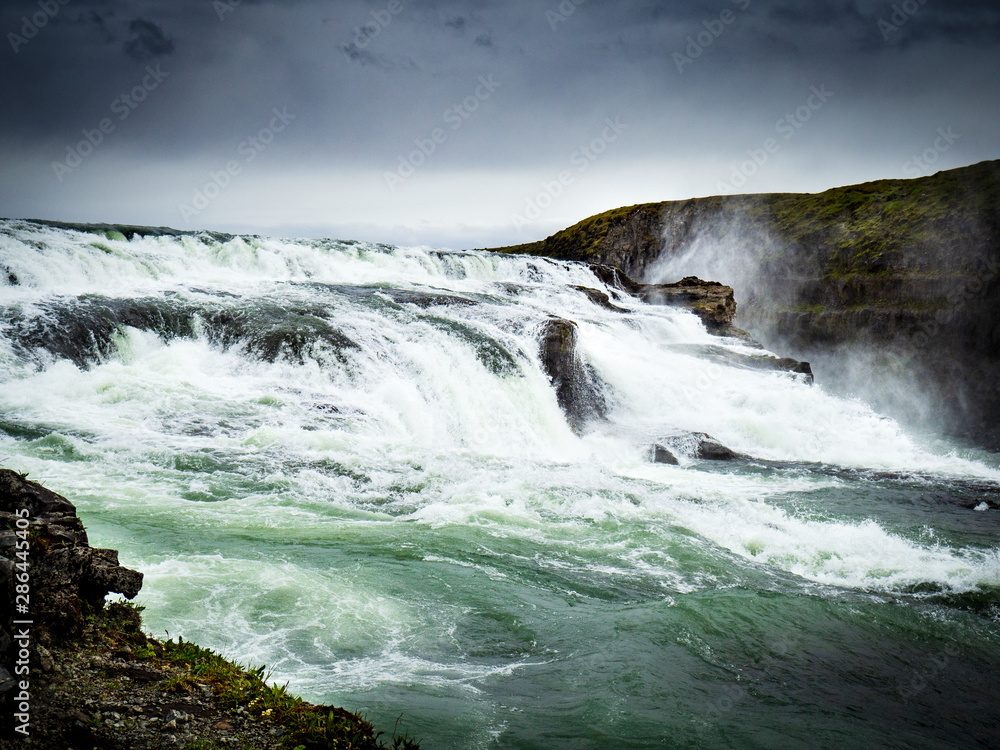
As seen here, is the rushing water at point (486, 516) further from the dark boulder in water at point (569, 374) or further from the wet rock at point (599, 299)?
the wet rock at point (599, 299)

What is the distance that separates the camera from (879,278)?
125ft

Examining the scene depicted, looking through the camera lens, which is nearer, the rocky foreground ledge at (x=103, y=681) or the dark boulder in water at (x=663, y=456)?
the rocky foreground ledge at (x=103, y=681)

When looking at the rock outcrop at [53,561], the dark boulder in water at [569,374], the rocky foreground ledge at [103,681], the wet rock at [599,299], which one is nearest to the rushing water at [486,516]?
the dark boulder in water at [569,374]

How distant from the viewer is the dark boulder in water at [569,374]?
61.6 feet

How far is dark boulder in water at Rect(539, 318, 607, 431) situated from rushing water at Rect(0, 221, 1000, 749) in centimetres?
41

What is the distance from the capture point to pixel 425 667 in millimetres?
5547

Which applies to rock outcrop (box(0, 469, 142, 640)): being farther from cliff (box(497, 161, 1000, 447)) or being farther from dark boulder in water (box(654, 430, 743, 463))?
cliff (box(497, 161, 1000, 447))

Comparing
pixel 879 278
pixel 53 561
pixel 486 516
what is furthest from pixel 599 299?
pixel 53 561

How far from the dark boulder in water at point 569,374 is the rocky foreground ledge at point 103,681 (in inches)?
586

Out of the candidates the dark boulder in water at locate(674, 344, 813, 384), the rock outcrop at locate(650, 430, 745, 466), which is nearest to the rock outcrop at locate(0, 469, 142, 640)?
the rock outcrop at locate(650, 430, 745, 466)

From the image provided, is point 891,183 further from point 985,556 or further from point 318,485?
point 318,485

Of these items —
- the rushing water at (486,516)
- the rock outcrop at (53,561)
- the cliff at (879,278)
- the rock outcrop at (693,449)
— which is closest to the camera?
the rock outcrop at (53,561)

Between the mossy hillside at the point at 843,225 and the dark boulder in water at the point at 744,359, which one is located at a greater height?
the mossy hillside at the point at 843,225
